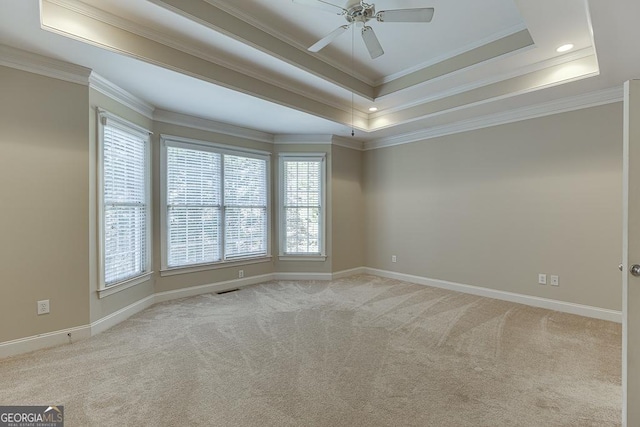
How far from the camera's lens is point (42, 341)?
Result: 275cm

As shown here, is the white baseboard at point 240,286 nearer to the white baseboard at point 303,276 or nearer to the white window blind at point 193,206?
the white baseboard at point 303,276

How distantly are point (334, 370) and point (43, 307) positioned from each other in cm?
273

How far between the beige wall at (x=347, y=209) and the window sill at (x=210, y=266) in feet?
4.42

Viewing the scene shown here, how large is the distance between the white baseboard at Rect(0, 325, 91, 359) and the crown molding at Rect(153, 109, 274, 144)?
8.94ft

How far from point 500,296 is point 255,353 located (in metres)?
3.55

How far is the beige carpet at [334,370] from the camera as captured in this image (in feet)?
6.28

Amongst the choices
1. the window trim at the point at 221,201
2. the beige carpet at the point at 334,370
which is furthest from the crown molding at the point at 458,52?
the beige carpet at the point at 334,370

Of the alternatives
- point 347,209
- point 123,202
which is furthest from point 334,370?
point 347,209

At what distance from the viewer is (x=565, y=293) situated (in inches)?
148

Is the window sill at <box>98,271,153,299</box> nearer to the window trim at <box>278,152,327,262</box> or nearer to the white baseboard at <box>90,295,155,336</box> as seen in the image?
the white baseboard at <box>90,295,155,336</box>

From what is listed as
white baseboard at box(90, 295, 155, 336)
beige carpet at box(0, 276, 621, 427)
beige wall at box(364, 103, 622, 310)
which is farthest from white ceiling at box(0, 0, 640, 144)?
beige carpet at box(0, 276, 621, 427)

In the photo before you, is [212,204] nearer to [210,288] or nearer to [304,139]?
[210,288]

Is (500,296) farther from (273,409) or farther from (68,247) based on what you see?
(68,247)

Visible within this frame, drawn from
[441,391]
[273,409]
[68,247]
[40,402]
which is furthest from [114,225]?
[441,391]
